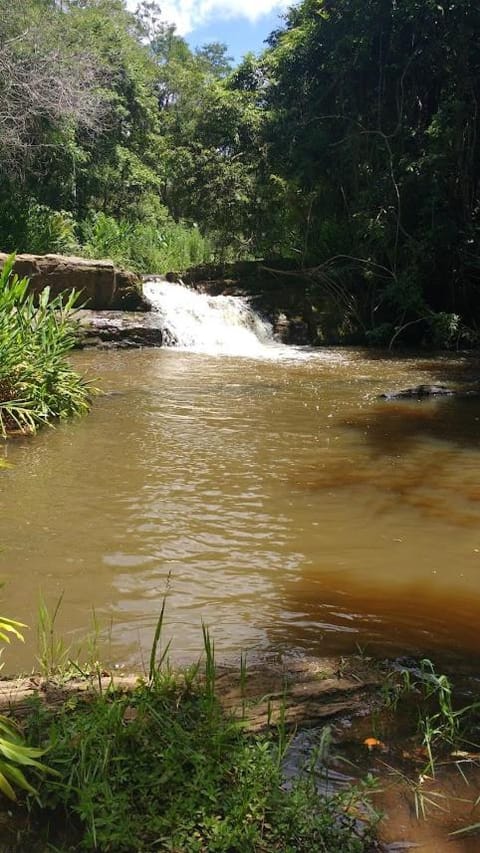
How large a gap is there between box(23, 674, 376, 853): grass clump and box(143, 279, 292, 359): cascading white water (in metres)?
11.1

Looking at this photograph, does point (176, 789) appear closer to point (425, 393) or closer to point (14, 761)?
point (14, 761)

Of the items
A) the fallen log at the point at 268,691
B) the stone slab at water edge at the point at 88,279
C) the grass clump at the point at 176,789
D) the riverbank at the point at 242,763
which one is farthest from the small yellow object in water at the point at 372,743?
the stone slab at water edge at the point at 88,279

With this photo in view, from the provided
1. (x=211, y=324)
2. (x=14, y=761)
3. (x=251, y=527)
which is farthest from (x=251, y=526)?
(x=211, y=324)

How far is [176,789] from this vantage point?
1661mm

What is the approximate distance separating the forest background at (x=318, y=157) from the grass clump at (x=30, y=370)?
26.8 ft

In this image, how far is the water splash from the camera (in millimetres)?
13297

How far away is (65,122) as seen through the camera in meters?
15.2

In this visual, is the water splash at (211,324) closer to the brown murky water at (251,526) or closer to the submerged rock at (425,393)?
the submerged rock at (425,393)

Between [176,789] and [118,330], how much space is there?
1146 centimetres

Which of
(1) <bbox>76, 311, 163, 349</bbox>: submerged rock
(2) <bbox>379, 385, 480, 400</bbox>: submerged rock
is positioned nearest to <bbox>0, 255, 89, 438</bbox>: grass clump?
(2) <bbox>379, 385, 480, 400</bbox>: submerged rock

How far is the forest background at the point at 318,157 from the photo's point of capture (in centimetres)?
1366

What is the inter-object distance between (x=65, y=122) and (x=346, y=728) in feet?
51.3

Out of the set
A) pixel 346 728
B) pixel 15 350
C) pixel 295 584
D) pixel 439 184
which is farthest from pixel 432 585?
pixel 439 184

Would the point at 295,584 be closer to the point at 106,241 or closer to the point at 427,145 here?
the point at 427,145
